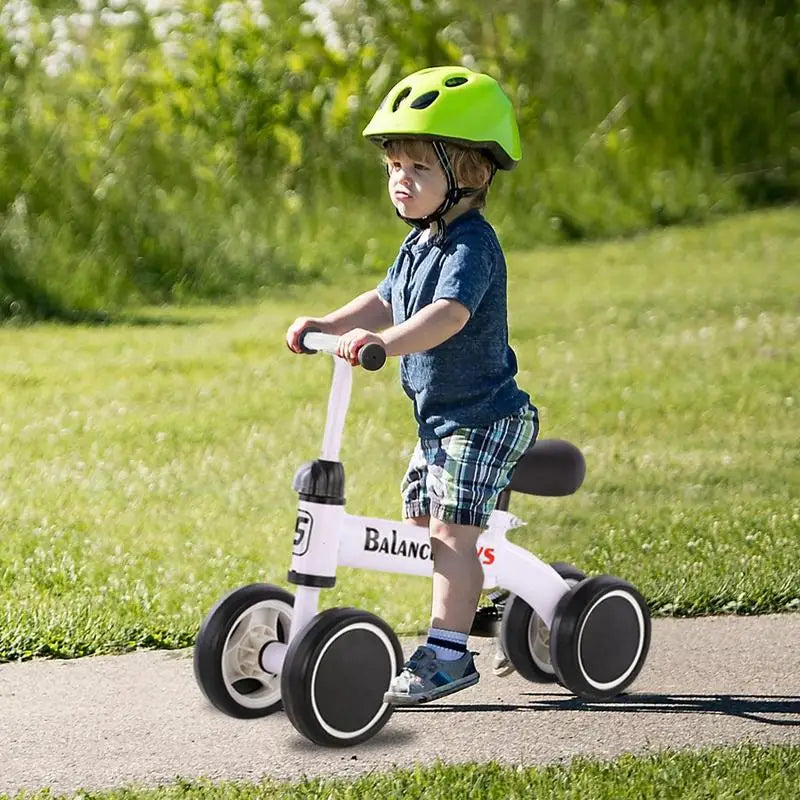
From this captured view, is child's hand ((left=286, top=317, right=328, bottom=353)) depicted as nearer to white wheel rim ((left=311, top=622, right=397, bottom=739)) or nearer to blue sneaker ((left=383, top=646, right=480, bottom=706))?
white wheel rim ((left=311, top=622, right=397, bottom=739))

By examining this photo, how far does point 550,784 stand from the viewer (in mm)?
4082

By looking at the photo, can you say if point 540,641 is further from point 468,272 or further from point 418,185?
point 418,185

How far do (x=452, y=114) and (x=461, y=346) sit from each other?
0.59 meters

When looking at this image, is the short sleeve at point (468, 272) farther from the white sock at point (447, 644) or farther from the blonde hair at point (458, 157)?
the white sock at point (447, 644)

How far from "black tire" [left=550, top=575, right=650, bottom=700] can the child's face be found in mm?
1168

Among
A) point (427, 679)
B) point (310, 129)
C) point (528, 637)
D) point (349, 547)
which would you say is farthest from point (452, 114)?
point (310, 129)

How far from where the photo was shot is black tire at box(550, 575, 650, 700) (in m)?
4.75

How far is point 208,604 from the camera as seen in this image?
5.80 m

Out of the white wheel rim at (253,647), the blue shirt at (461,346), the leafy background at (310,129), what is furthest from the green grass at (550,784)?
the leafy background at (310,129)

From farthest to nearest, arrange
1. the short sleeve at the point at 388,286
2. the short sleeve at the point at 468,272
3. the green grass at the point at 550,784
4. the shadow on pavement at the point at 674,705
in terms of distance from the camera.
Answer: the shadow on pavement at the point at 674,705, the short sleeve at the point at 388,286, the short sleeve at the point at 468,272, the green grass at the point at 550,784

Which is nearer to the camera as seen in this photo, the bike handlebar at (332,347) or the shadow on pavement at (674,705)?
the bike handlebar at (332,347)

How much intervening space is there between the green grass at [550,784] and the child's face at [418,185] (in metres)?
1.40

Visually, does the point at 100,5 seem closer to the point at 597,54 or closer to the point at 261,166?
the point at 261,166

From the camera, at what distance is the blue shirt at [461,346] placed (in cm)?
442
